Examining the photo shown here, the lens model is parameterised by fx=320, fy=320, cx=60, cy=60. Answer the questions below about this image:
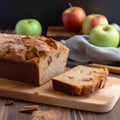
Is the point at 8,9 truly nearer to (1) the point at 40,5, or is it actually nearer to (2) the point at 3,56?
(1) the point at 40,5

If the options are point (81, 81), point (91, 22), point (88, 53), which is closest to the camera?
point (81, 81)

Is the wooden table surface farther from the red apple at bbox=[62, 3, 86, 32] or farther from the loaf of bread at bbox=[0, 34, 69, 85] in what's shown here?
the red apple at bbox=[62, 3, 86, 32]

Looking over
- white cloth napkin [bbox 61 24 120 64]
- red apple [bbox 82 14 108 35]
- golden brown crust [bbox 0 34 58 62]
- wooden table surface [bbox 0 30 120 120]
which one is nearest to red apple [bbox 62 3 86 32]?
red apple [bbox 82 14 108 35]

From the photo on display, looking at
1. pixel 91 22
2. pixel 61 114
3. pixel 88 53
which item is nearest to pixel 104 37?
pixel 88 53

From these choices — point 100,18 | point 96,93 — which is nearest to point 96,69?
point 96,93

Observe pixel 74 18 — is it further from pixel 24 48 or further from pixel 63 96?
pixel 63 96

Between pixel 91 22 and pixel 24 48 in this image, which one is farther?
pixel 91 22
